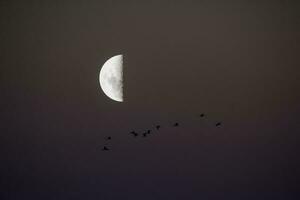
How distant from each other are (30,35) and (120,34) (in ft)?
2.60

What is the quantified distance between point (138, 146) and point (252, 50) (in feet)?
4.30

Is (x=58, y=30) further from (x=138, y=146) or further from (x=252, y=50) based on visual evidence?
(x=252, y=50)

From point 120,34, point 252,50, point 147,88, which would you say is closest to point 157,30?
point 120,34

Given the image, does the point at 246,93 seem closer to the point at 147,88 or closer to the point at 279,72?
the point at 279,72

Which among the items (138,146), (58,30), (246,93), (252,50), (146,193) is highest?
(58,30)

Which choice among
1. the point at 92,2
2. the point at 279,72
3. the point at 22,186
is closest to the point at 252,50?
the point at 279,72

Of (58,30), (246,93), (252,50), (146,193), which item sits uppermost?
(58,30)

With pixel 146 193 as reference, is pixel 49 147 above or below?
above

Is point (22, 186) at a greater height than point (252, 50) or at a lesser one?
lesser

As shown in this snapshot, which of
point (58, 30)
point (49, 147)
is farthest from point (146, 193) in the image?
point (58, 30)

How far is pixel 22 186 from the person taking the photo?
2.76m

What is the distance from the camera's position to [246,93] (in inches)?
111

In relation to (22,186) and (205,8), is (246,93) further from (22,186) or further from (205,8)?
(22,186)

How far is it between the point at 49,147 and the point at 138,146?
76 centimetres
